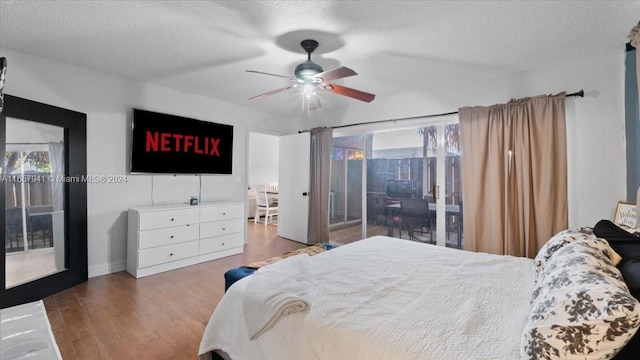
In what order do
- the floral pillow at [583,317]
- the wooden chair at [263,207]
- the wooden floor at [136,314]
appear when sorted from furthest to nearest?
1. the wooden chair at [263,207]
2. the wooden floor at [136,314]
3. the floral pillow at [583,317]

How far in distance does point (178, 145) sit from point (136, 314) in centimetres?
228

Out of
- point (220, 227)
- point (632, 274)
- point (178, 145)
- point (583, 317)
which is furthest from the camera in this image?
point (220, 227)

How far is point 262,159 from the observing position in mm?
8195

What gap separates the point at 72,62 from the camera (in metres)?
3.04

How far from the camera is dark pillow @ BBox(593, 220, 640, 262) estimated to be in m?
1.25

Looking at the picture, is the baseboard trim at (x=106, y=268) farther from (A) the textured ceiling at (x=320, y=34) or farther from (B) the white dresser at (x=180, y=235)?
(A) the textured ceiling at (x=320, y=34)

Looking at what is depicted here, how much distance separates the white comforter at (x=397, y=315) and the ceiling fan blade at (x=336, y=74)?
4.81 feet

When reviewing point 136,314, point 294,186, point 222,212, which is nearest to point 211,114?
point 222,212

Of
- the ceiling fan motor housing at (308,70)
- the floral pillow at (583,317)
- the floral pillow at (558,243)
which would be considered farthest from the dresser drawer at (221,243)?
the floral pillow at (583,317)

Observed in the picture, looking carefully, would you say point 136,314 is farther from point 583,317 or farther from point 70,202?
point 583,317

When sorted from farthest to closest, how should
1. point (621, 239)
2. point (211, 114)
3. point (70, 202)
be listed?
point (211, 114) < point (70, 202) < point (621, 239)

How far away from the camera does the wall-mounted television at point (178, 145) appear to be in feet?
11.9

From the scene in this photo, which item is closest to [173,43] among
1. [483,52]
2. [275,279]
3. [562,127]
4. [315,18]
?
[315,18]

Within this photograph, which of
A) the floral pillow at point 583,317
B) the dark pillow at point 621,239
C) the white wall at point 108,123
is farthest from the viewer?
the white wall at point 108,123
